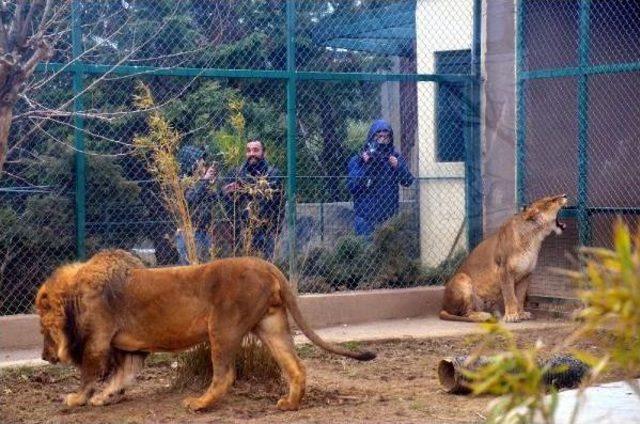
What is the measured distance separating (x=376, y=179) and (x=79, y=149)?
3.24 metres

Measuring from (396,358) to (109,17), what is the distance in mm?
4049

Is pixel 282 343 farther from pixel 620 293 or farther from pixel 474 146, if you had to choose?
pixel 474 146

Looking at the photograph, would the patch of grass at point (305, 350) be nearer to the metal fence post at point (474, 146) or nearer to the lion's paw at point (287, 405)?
the lion's paw at point (287, 405)

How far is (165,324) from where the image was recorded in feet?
24.8

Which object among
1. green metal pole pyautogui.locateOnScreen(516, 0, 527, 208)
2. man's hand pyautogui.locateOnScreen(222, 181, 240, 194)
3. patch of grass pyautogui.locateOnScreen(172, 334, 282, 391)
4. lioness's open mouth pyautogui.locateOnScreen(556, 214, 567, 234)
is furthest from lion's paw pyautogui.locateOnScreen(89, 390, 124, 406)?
green metal pole pyautogui.locateOnScreen(516, 0, 527, 208)

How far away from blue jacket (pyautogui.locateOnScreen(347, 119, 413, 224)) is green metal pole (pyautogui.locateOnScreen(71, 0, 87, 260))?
2.88 metres

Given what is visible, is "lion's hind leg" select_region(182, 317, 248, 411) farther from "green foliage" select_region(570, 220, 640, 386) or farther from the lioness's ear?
the lioness's ear

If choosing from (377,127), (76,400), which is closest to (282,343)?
(76,400)

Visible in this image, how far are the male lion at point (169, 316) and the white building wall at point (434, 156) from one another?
5.27 metres

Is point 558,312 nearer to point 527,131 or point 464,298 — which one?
point 464,298

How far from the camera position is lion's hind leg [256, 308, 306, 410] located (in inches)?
296

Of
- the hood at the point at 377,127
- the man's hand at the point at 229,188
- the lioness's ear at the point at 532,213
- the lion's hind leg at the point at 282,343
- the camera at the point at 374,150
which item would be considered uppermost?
the hood at the point at 377,127

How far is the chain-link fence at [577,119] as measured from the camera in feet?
39.2

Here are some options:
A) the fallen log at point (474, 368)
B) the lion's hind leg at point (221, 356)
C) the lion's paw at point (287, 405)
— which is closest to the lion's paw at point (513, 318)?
the fallen log at point (474, 368)
